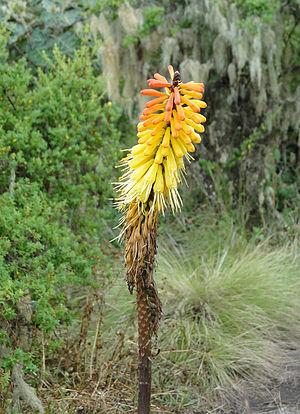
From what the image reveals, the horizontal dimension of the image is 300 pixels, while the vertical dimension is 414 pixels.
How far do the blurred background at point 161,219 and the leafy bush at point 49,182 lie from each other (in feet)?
0.05

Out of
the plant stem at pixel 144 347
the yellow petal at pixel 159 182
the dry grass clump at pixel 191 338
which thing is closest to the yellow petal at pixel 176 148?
the yellow petal at pixel 159 182

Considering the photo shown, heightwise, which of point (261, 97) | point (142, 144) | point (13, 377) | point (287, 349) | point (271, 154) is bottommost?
point (13, 377)

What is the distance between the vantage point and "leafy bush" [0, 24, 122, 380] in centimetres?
331

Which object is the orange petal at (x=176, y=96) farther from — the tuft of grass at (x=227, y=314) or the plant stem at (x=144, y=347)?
the tuft of grass at (x=227, y=314)

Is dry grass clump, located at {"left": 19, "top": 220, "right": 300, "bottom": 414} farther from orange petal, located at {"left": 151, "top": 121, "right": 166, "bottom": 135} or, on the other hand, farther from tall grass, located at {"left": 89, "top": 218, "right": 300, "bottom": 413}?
orange petal, located at {"left": 151, "top": 121, "right": 166, "bottom": 135}

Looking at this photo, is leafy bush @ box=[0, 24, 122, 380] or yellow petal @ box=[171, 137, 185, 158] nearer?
yellow petal @ box=[171, 137, 185, 158]

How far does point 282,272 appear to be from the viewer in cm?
521

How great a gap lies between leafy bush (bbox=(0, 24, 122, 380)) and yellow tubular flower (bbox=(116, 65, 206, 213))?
106 centimetres

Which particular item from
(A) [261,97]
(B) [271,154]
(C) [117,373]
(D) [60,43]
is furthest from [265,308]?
(D) [60,43]

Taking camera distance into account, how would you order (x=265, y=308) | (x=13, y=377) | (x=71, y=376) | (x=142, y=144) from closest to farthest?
(x=142, y=144)
(x=13, y=377)
(x=71, y=376)
(x=265, y=308)

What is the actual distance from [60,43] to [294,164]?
141 inches

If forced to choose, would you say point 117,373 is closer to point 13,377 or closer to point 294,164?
point 13,377

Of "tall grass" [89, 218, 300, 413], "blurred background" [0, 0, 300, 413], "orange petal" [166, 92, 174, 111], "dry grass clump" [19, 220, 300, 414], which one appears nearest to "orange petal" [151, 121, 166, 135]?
"orange petal" [166, 92, 174, 111]

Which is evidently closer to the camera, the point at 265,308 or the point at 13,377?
the point at 13,377
